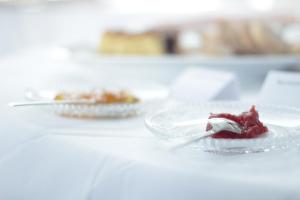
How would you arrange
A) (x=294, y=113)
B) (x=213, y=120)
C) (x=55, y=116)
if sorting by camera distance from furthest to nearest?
(x=55, y=116) < (x=294, y=113) < (x=213, y=120)

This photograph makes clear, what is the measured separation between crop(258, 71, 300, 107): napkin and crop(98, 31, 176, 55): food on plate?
28.9 inches

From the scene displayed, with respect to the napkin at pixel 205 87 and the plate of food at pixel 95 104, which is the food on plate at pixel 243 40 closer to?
the napkin at pixel 205 87

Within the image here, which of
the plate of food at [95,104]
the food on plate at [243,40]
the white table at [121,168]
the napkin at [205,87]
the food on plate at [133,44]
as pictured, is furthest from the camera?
the food on plate at [133,44]

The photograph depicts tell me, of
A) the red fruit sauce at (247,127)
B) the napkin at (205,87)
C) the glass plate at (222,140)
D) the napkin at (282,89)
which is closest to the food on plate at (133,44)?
the napkin at (205,87)

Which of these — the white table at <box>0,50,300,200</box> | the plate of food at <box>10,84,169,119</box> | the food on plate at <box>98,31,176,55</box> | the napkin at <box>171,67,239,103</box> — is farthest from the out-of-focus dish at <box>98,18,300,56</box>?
the white table at <box>0,50,300,200</box>

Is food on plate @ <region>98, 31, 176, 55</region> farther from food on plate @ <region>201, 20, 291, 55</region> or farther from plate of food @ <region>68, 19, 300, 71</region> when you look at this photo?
food on plate @ <region>201, 20, 291, 55</region>

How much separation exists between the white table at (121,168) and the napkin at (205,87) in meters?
0.20

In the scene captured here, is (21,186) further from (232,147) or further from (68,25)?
(68,25)

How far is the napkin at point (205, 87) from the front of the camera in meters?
0.92

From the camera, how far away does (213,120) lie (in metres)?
0.61

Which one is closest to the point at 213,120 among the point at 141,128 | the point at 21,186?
the point at 141,128

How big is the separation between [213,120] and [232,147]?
0.04m

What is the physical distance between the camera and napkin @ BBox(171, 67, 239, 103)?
3.03 ft

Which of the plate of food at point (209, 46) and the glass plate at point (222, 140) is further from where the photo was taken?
the plate of food at point (209, 46)
